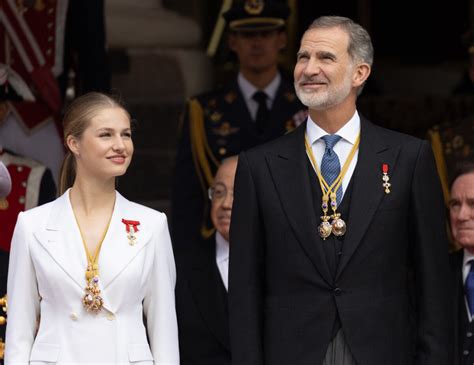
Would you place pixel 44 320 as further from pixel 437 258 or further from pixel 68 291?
pixel 437 258

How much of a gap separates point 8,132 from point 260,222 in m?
1.82

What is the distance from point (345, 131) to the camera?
4.84 metres

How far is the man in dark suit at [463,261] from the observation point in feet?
18.0

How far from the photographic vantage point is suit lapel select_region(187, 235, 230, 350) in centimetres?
573

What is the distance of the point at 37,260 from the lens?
473cm

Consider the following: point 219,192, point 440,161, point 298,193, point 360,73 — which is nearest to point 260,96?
point 440,161

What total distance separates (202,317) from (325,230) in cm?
118

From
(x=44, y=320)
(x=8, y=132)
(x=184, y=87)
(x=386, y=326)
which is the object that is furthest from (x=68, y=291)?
(x=184, y=87)

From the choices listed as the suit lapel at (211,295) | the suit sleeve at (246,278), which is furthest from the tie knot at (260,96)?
the suit sleeve at (246,278)

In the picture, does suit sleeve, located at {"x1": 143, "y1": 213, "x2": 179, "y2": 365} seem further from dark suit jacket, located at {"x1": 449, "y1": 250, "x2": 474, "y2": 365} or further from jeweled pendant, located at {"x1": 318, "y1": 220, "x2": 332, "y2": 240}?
dark suit jacket, located at {"x1": 449, "y1": 250, "x2": 474, "y2": 365}

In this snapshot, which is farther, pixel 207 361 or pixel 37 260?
pixel 207 361

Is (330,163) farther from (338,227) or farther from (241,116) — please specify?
(241,116)

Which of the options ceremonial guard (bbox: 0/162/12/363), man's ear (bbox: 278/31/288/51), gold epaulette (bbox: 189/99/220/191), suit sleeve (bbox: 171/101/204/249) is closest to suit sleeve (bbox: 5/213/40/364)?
ceremonial guard (bbox: 0/162/12/363)

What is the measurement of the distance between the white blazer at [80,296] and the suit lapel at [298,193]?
17.3 inches
